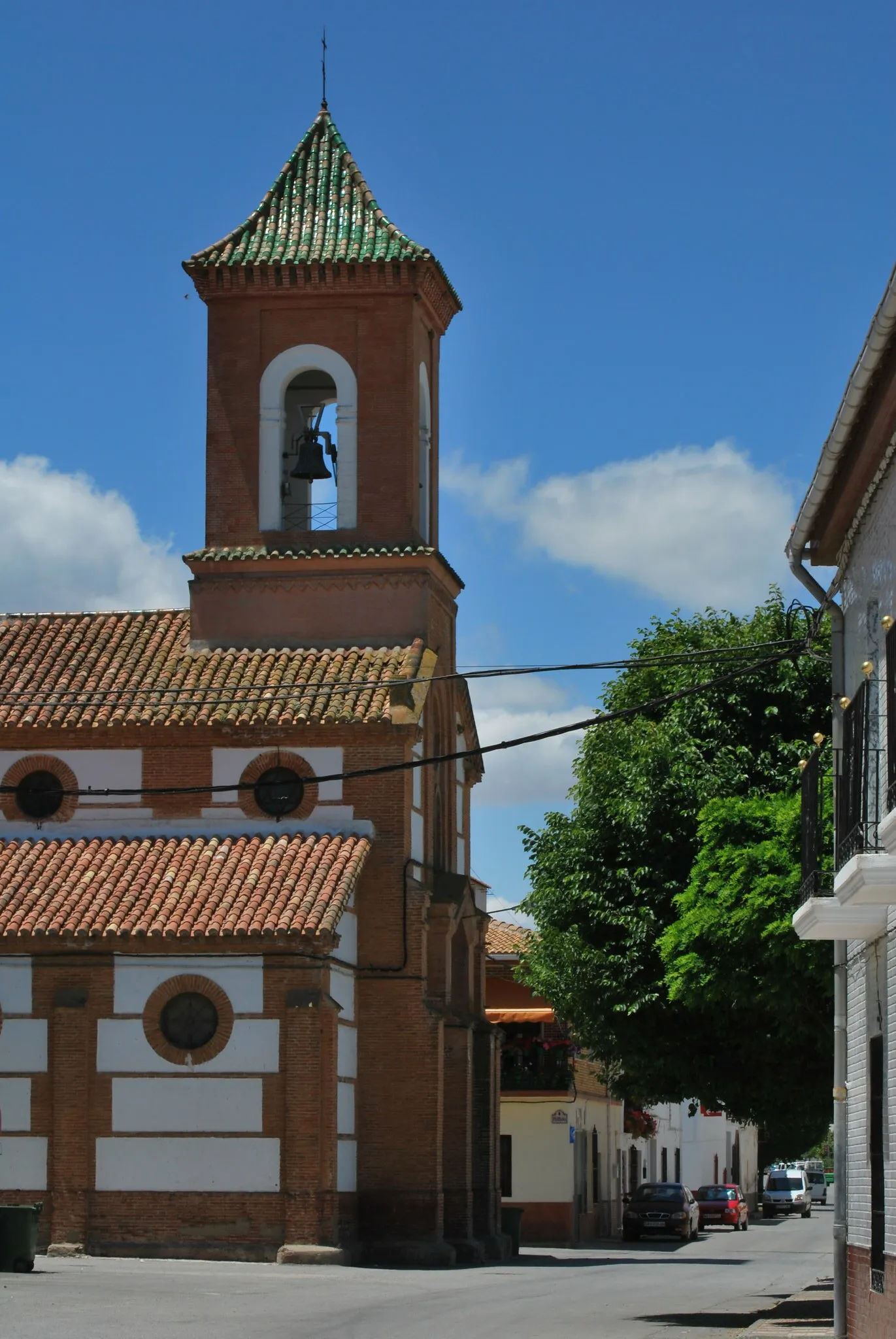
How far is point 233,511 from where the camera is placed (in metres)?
32.8

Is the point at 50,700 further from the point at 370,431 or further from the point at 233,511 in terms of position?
the point at 370,431

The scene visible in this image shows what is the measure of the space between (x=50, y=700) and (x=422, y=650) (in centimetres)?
589

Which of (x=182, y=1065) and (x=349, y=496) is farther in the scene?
(x=349, y=496)

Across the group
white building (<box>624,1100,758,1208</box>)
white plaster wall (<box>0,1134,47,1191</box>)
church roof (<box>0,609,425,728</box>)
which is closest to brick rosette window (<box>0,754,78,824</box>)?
church roof (<box>0,609,425,728</box>)

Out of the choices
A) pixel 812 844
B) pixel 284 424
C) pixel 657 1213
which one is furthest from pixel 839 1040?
pixel 657 1213

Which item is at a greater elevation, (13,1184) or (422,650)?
(422,650)

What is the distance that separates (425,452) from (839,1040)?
767 inches

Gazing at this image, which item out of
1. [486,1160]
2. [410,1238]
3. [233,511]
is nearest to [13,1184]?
[410,1238]

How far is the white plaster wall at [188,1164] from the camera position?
1095 inches

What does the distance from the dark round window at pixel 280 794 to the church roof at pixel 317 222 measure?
27.4 ft

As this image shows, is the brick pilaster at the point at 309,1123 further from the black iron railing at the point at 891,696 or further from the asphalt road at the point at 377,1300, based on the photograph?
the black iron railing at the point at 891,696

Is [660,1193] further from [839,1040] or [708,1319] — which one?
[839,1040]

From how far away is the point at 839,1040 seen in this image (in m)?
16.3

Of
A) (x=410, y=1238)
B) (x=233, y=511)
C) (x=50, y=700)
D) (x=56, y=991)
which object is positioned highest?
(x=233, y=511)
